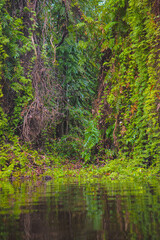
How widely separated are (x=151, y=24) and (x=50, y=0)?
644 centimetres

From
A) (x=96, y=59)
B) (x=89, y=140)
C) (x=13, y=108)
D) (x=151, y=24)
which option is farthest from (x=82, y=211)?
(x=96, y=59)

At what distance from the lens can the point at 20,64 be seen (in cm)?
1003

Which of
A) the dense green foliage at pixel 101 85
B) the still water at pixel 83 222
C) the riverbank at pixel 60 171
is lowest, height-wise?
the still water at pixel 83 222

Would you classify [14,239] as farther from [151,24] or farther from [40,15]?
[40,15]

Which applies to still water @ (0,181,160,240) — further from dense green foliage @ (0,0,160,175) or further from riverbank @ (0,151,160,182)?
dense green foliage @ (0,0,160,175)

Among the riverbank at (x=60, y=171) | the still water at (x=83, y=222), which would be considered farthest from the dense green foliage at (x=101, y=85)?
the still water at (x=83, y=222)

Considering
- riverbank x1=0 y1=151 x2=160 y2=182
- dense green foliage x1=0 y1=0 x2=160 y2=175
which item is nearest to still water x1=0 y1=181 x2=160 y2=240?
riverbank x1=0 y1=151 x2=160 y2=182

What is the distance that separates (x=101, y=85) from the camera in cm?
991

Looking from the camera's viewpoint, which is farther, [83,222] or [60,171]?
[60,171]

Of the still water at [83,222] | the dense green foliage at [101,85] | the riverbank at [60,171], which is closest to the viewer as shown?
the still water at [83,222]

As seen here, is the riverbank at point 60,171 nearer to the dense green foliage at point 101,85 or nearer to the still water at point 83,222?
the dense green foliage at point 101,85

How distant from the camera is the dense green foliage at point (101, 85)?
22.5ft

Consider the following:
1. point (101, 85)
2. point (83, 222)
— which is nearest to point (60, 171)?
point (101, 85)

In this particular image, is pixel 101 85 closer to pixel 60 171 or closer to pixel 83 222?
pixel 60 171
